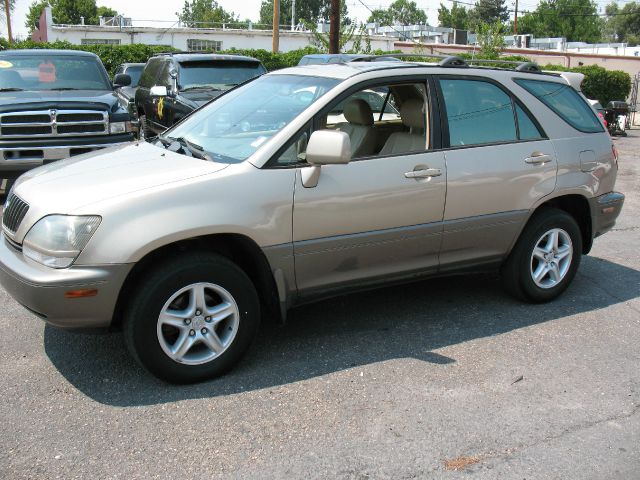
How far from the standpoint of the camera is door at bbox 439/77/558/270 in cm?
478

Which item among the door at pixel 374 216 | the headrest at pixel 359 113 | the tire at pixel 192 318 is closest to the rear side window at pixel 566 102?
the door at pixel 374 216

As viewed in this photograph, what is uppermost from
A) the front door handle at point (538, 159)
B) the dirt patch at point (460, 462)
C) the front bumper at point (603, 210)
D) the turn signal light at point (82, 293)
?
the front door handle at point (538, 159)

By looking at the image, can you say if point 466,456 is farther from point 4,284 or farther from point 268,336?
point 4,284

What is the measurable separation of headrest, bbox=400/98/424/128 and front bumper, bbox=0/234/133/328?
2.32m

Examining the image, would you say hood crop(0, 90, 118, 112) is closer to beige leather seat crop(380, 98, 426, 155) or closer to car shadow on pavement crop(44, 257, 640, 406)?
car shadow on pavement crop(44, 257, 640, 406)

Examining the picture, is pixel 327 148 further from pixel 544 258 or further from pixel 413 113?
pixel 544 258

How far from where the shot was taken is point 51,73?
9.22 m

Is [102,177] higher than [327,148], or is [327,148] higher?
[327,148]

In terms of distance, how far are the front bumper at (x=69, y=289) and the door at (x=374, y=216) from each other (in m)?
1.10

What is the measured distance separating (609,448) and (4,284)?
3.33m

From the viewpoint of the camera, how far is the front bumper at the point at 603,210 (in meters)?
5.55

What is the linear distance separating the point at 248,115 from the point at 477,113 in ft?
5.38

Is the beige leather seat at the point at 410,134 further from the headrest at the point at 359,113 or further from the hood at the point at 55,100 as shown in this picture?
the hood at the point at 55,100

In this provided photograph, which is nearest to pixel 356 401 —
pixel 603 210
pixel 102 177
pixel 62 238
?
pixel 62 238
